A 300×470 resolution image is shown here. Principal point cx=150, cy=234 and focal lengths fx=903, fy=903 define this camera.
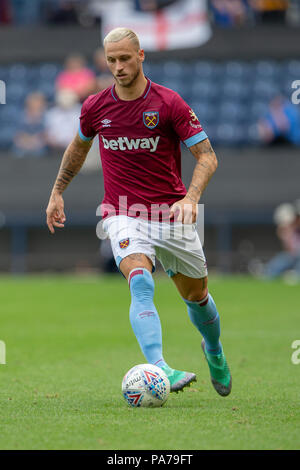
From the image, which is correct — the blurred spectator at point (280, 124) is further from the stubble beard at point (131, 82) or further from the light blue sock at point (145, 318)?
the light blue sock at point (145, 318)

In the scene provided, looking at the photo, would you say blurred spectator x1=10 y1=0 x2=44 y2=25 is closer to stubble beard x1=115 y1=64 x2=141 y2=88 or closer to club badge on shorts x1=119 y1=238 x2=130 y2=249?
stubble beard x1=115 y1=64 x2=141 y2=88

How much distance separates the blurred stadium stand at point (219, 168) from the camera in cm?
1809

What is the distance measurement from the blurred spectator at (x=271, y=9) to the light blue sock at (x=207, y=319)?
53.2 feet

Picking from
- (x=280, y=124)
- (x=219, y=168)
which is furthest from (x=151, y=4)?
(x=219, y=168)

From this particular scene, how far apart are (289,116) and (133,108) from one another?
12516mm

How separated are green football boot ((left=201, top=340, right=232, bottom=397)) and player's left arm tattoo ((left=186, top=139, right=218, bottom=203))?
119cm

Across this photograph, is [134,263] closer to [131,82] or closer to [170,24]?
[131,82]

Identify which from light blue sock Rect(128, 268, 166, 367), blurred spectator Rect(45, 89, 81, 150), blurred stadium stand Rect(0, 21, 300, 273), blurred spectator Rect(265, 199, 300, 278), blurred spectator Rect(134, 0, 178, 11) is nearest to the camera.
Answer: light blue sock Rect(128, 268, 166, 367)

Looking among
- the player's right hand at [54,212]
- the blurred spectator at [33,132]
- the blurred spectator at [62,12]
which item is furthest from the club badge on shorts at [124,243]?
the blurred spectator at [62,12]

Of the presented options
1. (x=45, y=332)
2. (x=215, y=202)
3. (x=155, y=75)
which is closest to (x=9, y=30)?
(x=155, y=75)

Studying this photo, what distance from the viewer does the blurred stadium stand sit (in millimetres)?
18094

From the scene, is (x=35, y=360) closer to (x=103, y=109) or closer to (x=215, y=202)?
(x=103, y=109)

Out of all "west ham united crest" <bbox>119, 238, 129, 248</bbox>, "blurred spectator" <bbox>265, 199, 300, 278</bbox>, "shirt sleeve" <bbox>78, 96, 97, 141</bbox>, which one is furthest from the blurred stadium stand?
"west ham united crest" <bbox>119, 238, 129, 248</bbox>

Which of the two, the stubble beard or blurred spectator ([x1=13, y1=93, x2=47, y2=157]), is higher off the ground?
the stubble beard
